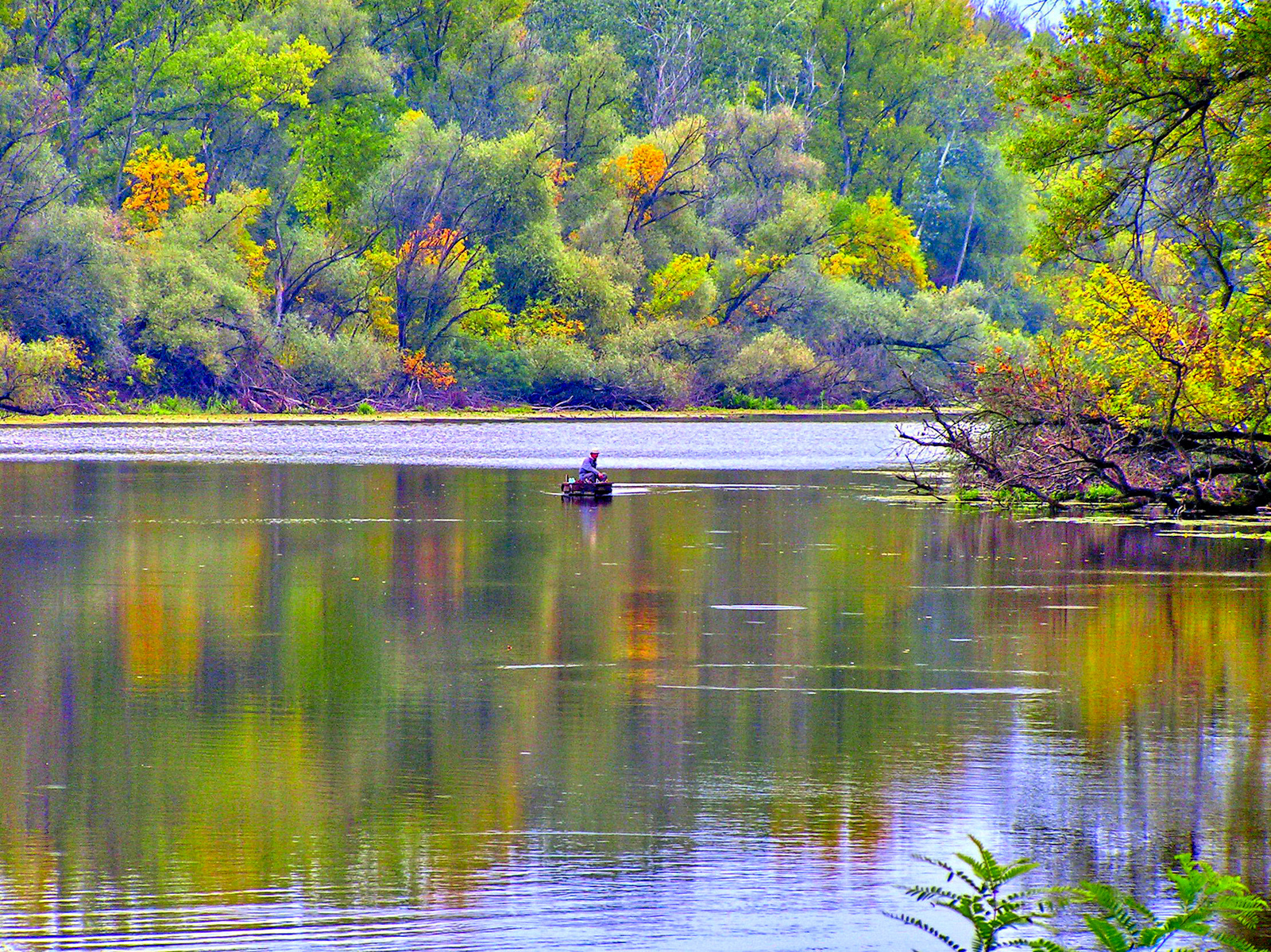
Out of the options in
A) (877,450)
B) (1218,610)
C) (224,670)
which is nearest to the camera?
(224,670)

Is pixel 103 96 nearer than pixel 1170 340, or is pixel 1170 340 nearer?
pixel 1170 340

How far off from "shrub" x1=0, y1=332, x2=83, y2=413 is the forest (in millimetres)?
1849

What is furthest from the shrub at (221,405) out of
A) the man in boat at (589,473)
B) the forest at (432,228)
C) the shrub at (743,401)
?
the man in boat at (589,473)

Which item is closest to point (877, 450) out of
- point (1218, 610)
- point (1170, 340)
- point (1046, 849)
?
point (1170, 340)

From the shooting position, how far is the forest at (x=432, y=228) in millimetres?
72688

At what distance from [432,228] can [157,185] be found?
10011 mm

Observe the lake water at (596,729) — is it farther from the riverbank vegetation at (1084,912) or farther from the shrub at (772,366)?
the shrub at (772,366)

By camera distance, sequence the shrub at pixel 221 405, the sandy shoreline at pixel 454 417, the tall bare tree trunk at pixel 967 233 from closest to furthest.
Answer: the sandy shoreline at pixel 454 417, the shrub at pixel 221 405, the tall bare tree trunk at pixel 967 233

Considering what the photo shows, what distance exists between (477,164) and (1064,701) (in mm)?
66846

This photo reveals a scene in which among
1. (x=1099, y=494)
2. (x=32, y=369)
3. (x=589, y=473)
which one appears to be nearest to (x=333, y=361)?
(x=32, y=369)

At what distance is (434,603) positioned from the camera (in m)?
17.6

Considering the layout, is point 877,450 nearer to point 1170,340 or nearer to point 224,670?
point 1170,340

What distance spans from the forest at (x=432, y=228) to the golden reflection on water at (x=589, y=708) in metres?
50.3

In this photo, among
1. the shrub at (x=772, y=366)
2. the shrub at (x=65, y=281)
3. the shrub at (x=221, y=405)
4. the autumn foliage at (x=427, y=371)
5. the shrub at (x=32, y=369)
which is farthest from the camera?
the shrub at (x=772, y=366)
